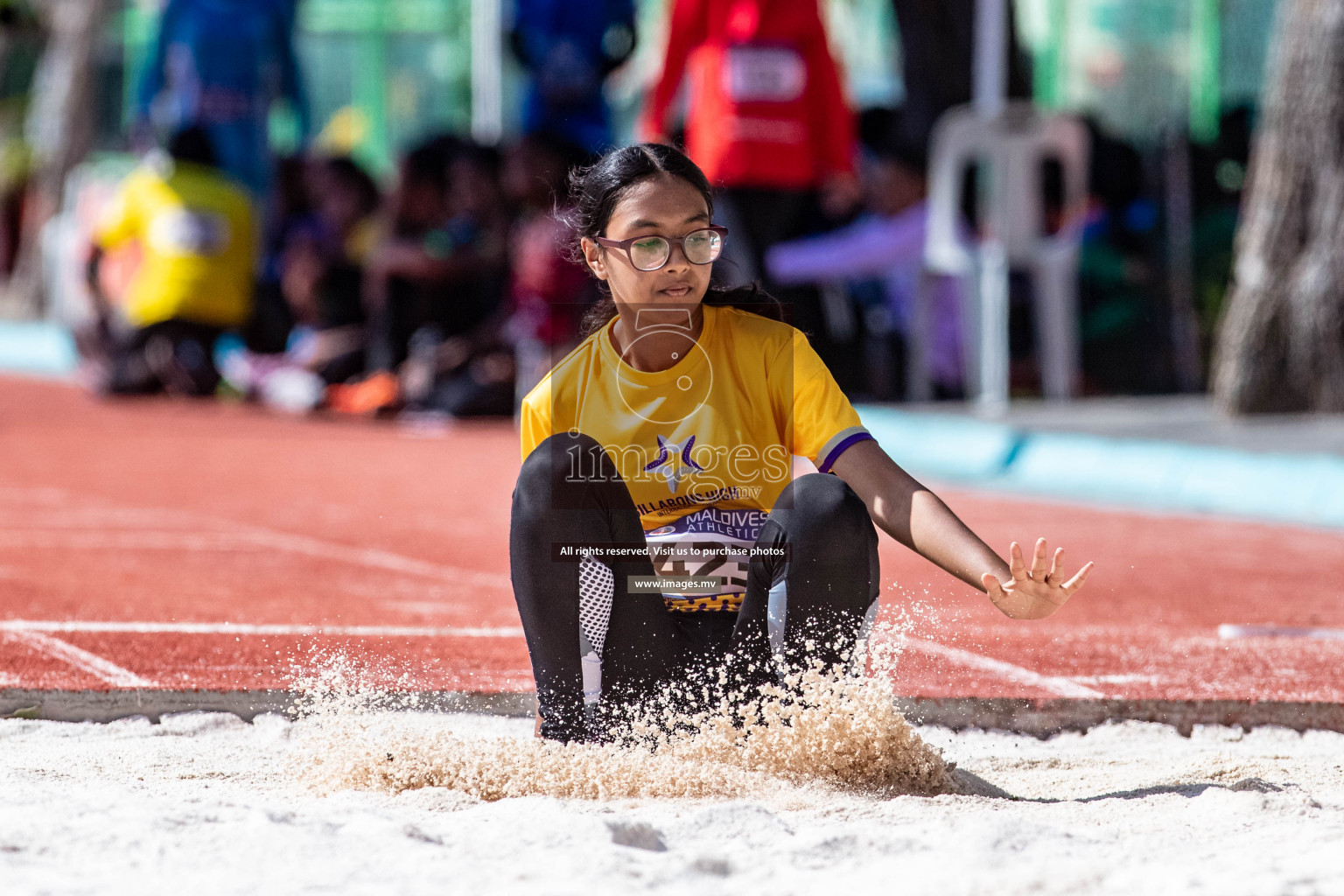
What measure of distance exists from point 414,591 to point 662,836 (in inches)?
118

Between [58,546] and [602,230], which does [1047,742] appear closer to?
[602,230]

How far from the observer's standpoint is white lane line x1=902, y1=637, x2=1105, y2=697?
419 centimetres

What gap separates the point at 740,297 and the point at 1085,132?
301 inches

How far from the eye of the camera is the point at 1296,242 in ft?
29.7

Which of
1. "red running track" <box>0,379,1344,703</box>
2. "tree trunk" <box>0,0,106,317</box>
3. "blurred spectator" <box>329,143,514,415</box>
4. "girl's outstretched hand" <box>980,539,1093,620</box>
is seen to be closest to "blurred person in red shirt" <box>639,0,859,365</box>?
"red running track" <box>0,379,1344,703</box>

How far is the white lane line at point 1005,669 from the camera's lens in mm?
4188

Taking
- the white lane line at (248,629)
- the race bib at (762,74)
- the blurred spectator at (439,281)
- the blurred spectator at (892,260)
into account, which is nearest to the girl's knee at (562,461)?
the white lane line at (248,629)

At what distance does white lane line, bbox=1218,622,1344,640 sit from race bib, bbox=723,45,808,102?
4.70 metres

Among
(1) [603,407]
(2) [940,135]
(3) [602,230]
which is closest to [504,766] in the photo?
(1) [603,407]

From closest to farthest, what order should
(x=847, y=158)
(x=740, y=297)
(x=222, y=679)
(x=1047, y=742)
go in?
(x=740, y=297)
(x=1047, y=742)
(x=222, y=679)
(x=847, y=158)

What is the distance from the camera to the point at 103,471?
928 centimetres

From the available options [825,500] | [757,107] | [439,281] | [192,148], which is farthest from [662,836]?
[192,148]

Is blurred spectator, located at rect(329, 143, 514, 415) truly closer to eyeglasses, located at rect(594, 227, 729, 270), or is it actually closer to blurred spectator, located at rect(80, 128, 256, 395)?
blurred spectator, located at rect(80, 128, 256, 395)

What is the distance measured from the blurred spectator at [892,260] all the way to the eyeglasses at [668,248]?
760cm
